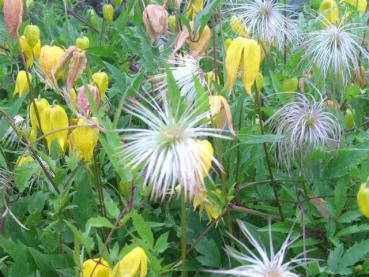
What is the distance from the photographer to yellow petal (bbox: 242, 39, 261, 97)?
1128mm

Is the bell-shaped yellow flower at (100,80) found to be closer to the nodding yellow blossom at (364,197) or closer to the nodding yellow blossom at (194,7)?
the nodding yellow blossom at (194,7)

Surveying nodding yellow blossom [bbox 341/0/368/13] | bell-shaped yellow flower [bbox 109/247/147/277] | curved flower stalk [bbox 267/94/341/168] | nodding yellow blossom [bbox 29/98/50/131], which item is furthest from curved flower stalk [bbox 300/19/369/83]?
bell-shaped yellow flower [bbox 109/247/147/277]

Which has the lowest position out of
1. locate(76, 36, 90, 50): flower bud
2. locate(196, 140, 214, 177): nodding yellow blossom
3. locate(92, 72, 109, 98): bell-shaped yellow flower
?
locate(196, 140, 214, 177): nodding yellow blossom

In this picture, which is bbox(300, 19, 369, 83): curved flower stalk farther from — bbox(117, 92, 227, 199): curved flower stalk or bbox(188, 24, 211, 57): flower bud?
bbox(117, 92, 227, 199): curved flower stalk

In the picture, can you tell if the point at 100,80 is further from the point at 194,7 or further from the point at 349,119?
the point at 349,119

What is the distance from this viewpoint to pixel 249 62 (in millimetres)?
1134

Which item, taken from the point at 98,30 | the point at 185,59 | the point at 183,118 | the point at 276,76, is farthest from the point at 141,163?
the point at 98,30

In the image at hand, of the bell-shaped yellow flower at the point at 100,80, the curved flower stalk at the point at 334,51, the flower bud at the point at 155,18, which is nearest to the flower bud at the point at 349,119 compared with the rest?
the curved flower stalk at the point at 334,51

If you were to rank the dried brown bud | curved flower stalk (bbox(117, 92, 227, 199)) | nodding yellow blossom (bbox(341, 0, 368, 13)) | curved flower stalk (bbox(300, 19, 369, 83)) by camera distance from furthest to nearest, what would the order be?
nodding yellow blossom (bbox(341, 0, 368, 13))
curved flower stalk (bbox(300, 19, 369, 83))
the dried brown bud
curved flower stalk (bbox(117, 92, 227, 199))

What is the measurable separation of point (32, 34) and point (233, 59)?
0.42 metres

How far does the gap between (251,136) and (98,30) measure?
1103mm

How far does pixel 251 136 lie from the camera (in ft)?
3.79

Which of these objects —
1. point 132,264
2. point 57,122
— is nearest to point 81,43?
point 57,122

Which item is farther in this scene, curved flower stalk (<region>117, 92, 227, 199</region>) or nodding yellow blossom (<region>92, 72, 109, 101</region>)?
nodding yellow blossom (<region>92, 72, 109, 101</region>)
